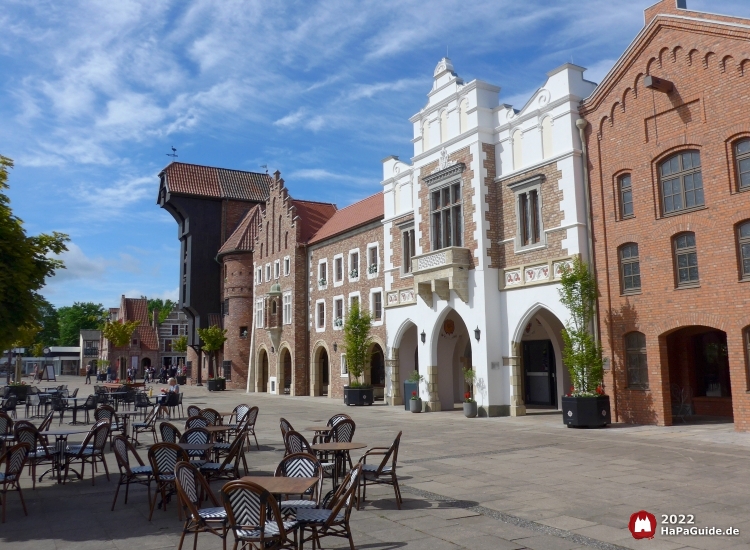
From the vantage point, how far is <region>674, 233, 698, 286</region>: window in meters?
16.4

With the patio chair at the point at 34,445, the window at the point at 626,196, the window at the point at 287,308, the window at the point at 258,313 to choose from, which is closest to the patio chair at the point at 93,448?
the patio chair at the point at 34,445

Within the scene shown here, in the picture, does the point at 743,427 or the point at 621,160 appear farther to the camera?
the point at 621,160

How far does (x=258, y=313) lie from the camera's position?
43250 millimetres

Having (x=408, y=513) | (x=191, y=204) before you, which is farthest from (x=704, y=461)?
(x=191, y=204)

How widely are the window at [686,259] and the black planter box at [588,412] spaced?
3670 millimetres

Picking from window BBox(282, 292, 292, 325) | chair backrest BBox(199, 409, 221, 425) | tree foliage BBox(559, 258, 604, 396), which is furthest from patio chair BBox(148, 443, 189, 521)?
window BBox(282, 292, 292, 325)

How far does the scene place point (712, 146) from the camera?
1600 cm

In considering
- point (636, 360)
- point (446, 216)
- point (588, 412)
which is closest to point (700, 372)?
point (636, 360)

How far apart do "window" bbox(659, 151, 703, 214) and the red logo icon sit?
37.1 feet

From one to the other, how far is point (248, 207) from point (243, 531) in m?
48.2

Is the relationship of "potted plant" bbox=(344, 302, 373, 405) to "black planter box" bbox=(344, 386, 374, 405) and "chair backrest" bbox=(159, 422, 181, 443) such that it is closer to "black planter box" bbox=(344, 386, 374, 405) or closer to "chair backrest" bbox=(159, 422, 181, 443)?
"black planter box" bbox=(344, 386, 374, 405)

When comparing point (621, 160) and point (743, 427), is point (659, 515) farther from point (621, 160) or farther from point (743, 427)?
point (621, 160)

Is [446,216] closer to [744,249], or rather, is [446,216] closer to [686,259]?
[686,259]

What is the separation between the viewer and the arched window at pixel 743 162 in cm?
1538
